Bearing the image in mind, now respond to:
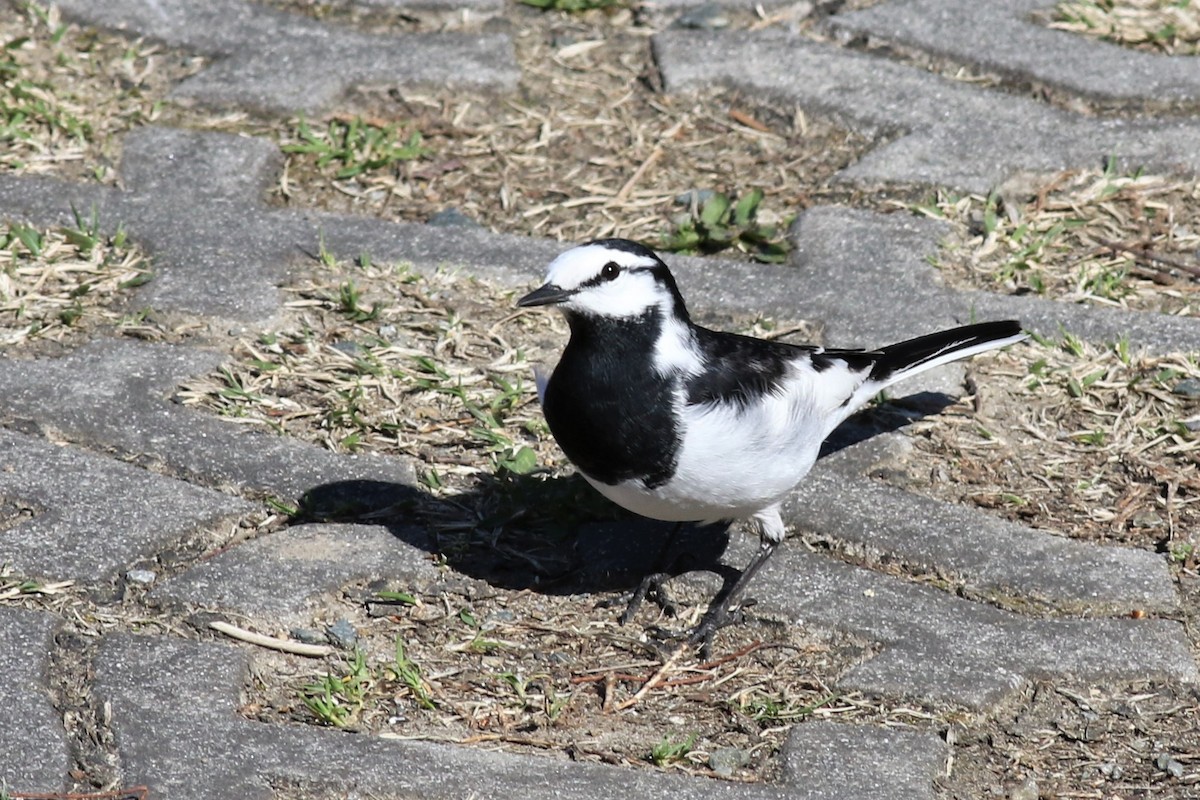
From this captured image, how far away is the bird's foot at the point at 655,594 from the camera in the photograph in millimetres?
3768

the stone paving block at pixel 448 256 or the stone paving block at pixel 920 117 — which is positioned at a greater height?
the stone paving block at pixel 920 117

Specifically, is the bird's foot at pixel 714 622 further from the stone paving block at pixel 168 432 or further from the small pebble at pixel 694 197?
the small pebble at pixel 694 197

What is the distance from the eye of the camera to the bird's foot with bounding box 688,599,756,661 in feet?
11.9

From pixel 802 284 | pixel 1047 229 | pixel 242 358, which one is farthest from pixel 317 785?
pixel 1047 229

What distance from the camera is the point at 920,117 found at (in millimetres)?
5613

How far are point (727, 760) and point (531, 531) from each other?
3.36ft

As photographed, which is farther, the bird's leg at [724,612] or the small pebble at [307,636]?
the bird's leg at [724,612]

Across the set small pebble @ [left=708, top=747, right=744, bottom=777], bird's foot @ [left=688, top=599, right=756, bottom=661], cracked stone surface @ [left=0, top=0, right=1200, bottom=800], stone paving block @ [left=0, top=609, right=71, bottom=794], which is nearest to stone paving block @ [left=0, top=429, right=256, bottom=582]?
cracked stone surface @ [left=0, top=0, right=1200, bottom=800]

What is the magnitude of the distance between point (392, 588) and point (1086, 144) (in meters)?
3.16

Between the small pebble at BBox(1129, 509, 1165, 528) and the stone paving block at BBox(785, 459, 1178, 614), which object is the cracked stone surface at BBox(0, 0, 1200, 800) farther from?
the small pebble at BBox(1129, 509, 1165, 528)

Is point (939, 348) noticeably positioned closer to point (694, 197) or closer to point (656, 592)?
point (656, 592)

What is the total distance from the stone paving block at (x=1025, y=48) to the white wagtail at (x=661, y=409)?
2588 millimetres

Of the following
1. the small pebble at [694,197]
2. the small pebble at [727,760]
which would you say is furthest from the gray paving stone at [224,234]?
the small pebble at [727,760]

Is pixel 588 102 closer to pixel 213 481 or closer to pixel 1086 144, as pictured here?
pixel 1086 144
